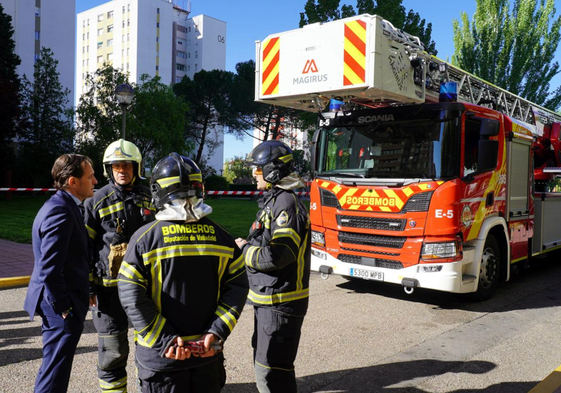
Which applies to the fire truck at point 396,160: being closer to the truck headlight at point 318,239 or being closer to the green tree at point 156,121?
the truck headlight at point 318,239

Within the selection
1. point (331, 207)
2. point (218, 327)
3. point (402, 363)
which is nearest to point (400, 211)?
point (331, 207)

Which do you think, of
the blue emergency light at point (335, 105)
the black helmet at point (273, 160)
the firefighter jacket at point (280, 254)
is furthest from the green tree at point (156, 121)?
the firefighter jacket at point (280, 254)

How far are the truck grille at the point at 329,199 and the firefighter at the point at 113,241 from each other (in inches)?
151

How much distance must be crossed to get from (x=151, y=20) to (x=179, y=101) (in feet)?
179

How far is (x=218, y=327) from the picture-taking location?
2.34 metres

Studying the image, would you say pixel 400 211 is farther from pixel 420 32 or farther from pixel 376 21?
pixel 420 32

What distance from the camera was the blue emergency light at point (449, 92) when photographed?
6.89 metres

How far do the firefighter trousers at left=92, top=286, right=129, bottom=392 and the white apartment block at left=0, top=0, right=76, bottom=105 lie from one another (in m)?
50.3

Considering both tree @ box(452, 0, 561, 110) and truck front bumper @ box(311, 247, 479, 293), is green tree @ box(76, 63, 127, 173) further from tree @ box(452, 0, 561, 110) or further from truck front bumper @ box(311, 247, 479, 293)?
truck front bumper @ box(311, 247, 479, 293)

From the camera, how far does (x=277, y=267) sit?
2930mm

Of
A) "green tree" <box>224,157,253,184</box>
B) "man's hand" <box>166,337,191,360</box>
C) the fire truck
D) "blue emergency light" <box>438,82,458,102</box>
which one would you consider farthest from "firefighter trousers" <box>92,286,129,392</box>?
"green tree" <box>224,157,253,184</box>

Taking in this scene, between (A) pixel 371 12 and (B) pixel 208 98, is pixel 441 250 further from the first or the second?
(B) pixel 208 98

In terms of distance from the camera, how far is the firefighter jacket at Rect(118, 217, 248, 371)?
7.37 ft


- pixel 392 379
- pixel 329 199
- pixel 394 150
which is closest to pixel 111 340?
pixel 392 379
